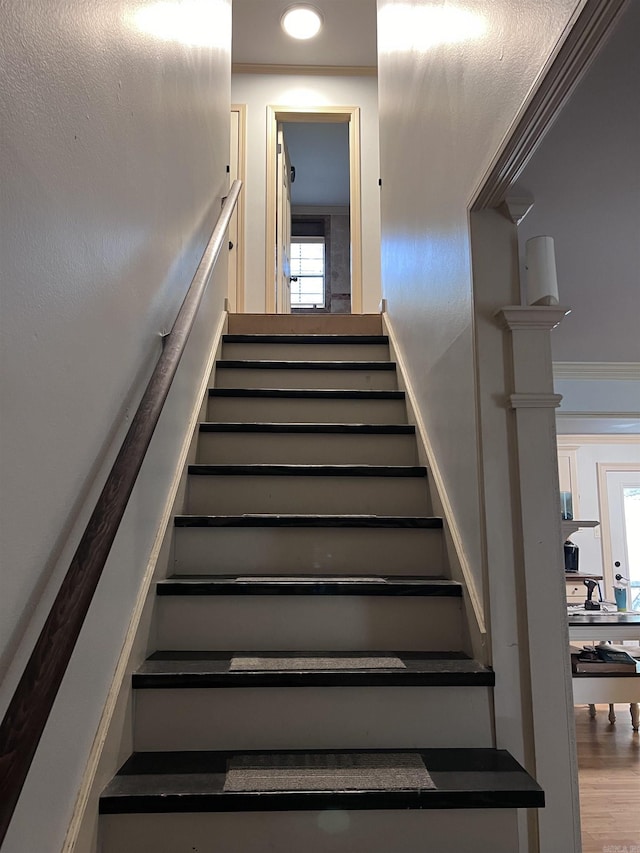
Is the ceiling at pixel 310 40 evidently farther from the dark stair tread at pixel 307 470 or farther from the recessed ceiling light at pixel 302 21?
the dark stair tread at pixel 307 470

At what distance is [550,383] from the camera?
1.63 metres

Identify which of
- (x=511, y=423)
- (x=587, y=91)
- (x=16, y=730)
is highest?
(x=587, y=91)

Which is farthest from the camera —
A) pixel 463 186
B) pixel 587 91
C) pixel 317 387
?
pixel 317 387

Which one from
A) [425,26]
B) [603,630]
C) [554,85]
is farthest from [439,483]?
[603,630]

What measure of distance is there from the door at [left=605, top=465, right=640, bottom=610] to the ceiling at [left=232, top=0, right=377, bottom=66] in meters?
5.67

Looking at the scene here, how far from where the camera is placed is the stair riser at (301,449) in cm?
251

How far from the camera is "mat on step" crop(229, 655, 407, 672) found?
62.5 inches

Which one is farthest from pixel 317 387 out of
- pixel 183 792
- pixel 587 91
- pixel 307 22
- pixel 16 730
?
pixel 307 22

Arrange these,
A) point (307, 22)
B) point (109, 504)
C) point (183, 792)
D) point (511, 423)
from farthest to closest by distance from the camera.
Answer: point (307, 22), point (511, 423), point (183, 792), point (109, 504)

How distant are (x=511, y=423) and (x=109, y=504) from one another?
3.38ft

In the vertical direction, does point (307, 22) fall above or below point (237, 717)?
above

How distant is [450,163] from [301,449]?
118 centimetres

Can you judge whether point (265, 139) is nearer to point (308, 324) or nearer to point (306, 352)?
point (308, 324)

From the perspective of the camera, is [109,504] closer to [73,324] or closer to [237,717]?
[73,324]
